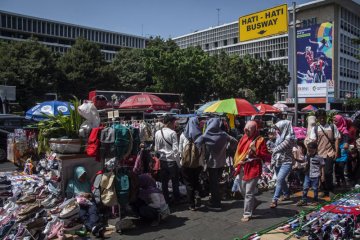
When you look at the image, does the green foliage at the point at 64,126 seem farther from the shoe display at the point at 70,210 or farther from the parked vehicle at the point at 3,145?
the parked vehicle at the point at 3,145

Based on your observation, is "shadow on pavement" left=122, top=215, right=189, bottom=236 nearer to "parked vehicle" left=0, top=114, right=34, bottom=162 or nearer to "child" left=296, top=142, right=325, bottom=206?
"child" left=296, top=142, right=325, bottom=206

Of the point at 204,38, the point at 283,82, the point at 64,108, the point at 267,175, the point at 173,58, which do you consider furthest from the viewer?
the point at 204,38

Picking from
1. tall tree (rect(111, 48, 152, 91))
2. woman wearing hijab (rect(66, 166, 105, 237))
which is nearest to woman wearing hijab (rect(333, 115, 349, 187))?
woman wearing hijab (rect(66, 166, 105, 237))

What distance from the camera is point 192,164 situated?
20.7ft

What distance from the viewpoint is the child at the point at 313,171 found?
6.76 metres

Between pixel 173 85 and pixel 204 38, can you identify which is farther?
pixel 204 38

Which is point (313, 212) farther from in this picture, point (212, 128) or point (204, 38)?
point (204, 38)

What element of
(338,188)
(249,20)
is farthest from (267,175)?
(249,20)

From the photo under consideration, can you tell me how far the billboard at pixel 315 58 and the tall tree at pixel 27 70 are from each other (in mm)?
35695

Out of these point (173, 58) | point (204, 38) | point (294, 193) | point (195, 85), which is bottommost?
point (294, 193)

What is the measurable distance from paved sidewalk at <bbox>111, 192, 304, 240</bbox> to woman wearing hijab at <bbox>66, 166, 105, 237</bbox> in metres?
0.33

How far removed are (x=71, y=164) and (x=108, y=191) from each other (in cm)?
120

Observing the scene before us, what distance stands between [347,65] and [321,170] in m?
53.7

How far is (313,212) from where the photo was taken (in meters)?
4.95
